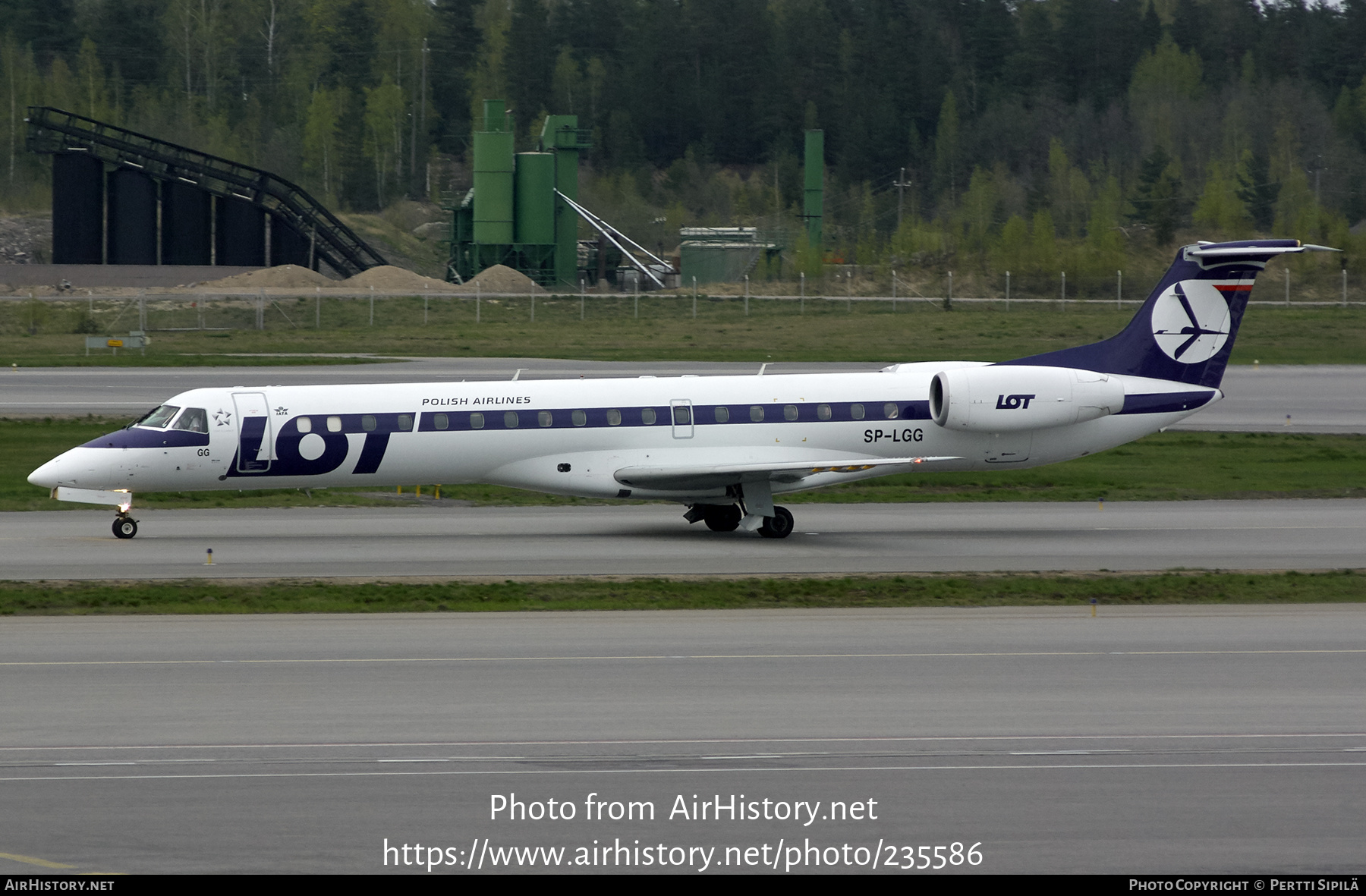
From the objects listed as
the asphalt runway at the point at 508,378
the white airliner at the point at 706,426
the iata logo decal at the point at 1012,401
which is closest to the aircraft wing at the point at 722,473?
the white airliner at the point at 706,426

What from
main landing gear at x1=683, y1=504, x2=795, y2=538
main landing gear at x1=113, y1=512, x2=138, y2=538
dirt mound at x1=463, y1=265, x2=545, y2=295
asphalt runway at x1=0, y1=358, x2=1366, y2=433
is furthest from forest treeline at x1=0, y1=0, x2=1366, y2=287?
main landing gear at x1=113, y1=512, x2=138, y2=538

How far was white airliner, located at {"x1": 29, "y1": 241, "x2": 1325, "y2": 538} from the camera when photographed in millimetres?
23922

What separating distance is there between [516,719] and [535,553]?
34.4 ft

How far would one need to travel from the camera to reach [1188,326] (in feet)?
87.9

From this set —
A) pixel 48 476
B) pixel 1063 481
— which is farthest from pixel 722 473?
pixel 1063 481

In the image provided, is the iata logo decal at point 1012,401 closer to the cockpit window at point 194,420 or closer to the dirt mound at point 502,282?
the cockpit window at point 194,420

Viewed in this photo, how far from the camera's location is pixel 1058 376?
85.3 ft

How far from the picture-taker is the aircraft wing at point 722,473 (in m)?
24.1

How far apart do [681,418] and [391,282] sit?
60.7 metres

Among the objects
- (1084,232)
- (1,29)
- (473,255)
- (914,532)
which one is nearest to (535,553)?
(914,532)

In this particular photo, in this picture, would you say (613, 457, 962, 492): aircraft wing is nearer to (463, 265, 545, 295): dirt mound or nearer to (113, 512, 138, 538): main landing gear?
(113, 512, 138, 538): main landing gear

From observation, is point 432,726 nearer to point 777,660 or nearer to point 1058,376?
point 777,660

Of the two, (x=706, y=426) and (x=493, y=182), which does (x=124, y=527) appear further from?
(x=493, y=182)

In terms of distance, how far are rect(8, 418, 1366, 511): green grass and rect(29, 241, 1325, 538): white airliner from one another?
3.96 meters
